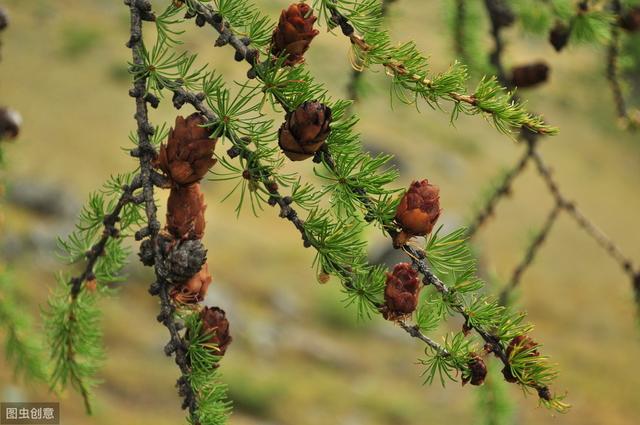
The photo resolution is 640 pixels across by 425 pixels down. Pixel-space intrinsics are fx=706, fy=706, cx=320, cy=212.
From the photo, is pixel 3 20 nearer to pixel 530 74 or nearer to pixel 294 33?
pixel 294 33

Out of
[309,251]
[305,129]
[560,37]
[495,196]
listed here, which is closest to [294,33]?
[305,129]

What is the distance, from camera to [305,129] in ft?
2.40

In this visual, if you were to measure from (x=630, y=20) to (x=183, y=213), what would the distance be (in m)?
1.11

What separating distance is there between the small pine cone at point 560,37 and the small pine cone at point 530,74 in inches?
7.5

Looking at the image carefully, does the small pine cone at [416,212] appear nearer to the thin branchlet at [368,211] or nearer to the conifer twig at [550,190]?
the thin branchlet at [368,211]

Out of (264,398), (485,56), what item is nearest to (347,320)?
(264,398)

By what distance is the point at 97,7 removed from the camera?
54.7 feet

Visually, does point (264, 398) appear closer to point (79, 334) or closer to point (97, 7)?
point (79, 334)

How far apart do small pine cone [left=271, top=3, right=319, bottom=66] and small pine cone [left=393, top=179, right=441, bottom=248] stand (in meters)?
0.20

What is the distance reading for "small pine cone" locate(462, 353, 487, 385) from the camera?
0.75 metres

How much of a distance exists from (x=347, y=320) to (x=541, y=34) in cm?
641

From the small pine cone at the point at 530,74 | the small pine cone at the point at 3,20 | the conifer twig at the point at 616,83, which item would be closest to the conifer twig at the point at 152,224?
the small pine cone at the point at 3,20

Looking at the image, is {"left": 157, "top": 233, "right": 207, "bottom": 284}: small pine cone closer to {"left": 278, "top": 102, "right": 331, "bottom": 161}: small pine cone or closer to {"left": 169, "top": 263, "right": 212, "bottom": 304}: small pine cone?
{"left": 169, "top": 263, "right": 212, "bottom": 304}: small pine cone

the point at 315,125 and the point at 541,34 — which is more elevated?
the point at 541,34
